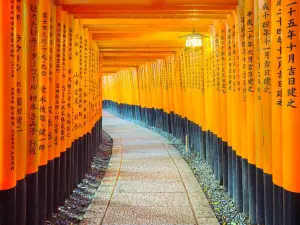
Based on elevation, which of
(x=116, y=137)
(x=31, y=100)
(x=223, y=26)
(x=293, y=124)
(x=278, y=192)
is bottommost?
(x=116, y=137)

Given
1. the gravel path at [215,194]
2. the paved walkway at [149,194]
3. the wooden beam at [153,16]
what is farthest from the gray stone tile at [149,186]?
the wooden beam at [153,16]

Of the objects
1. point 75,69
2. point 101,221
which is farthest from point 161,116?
point 101,221

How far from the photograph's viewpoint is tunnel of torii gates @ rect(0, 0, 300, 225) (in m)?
4.43

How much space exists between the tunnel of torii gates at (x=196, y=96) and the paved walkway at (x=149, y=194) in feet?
2.37

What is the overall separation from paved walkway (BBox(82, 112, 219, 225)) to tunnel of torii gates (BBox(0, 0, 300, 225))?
722 mm

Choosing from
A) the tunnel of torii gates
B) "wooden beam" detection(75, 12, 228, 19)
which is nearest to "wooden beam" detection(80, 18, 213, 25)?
the tunnel of torii gates

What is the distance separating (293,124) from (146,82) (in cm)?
2150

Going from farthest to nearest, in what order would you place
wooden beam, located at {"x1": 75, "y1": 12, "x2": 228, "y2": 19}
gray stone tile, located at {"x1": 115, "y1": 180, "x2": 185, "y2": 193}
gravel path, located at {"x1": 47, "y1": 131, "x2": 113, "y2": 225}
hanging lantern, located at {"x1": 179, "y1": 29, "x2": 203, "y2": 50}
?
hanging lantern, located at {"x1": 179, "y1": 29, "x2": 203, "y2": 50} → gray stone tile, located at {"x1": 115, "y1": 180, "x2": 185, "y2": 193} → wooden beam, located at {"x1": 75, "y1": 12, "x2": 228, "y2": 19} → gravel path, located at {"x1": 47, "y1": 131, "x2": 113, "y2": 225}

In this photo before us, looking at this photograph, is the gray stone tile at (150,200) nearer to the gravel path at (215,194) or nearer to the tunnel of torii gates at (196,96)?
the gravel path at (215,194)

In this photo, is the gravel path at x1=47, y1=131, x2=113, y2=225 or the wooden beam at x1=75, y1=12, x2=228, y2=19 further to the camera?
→ the wooden beam at x1=75, y1=12, x2=228, y2=19

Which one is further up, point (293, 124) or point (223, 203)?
point (293, 124)

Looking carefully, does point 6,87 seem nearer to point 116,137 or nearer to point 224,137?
point 224,137

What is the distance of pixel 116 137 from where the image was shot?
67.4ft

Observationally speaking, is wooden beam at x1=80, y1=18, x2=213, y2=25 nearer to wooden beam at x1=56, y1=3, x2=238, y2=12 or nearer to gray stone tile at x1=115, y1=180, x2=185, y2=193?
wooden beam at x1=56, y1=3, x2=238, y2=12
